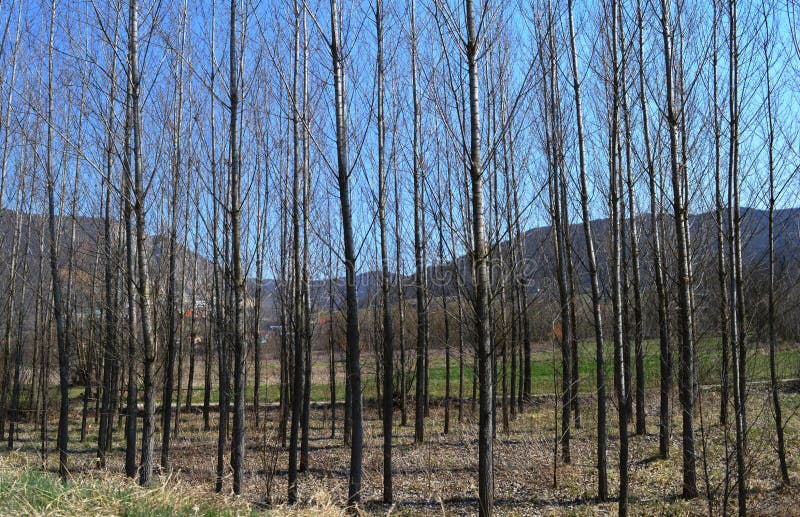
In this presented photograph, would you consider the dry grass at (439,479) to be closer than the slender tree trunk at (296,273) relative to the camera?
Yes

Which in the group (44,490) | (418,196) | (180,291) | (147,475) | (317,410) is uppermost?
(418,196)

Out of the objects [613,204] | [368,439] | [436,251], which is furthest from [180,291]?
[613,204]

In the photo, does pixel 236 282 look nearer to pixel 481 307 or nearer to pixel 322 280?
pixel 481 307

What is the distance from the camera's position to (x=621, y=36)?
6.71m

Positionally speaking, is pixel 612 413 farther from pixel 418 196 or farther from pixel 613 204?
pixel 613 204

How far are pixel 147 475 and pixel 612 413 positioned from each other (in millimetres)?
11232

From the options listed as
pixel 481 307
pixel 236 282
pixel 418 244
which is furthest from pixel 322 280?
pixel 481 307

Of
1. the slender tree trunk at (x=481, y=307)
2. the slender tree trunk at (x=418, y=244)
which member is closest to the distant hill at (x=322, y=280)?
the slender tree trunk at (x=418, y=244)

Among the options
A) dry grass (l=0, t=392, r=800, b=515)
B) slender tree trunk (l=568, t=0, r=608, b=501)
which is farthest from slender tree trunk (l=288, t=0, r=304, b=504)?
slender tree trunk (l=568, t=0, r=608, b=501)

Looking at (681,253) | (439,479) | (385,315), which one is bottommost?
(439,479)

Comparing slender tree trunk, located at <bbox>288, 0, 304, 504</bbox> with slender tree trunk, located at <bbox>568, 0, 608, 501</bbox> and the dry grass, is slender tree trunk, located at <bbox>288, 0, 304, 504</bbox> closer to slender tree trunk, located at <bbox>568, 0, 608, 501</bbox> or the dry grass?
the dry grass

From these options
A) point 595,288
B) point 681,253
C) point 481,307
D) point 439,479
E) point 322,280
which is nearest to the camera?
point 481,307

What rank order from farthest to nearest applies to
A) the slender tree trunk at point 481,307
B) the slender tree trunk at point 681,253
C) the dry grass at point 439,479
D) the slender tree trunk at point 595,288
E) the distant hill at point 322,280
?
the distant hill at point 322,280, the slender tree trunk at point 595,288, the slender tree trunk at point 681,253, the slender tree trunk at point 481,307, the dry grass at point 439,479

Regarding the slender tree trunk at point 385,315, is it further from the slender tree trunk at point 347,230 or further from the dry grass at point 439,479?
the slender tree trunk at point 347,230
